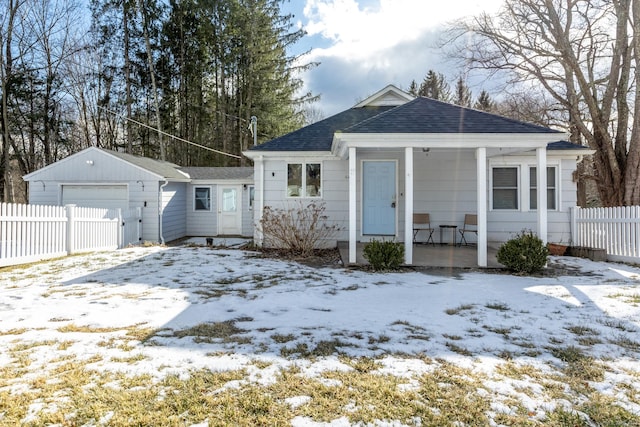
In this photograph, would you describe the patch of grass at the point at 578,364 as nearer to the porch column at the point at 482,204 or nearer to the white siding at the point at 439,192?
the porch column at the point at 482,204

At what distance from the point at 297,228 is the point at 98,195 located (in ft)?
25.9

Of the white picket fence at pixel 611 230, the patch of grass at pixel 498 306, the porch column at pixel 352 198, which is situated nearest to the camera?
the patch of grass at pixel 498 306

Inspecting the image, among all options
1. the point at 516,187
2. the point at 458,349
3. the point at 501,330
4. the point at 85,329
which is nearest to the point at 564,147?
the point at 516,187

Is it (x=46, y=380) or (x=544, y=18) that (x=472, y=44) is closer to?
(x=544, y=18)

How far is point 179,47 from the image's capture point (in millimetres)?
19688

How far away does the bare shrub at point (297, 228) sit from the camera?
863 centimetres

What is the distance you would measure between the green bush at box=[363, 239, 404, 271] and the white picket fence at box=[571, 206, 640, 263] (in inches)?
192

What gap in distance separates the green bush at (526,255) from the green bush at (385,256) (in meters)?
1.95

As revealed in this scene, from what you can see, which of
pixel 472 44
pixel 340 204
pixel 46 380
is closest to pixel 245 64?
pixel 472 44

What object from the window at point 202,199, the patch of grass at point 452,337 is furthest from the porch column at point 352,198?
the window at point 202,199

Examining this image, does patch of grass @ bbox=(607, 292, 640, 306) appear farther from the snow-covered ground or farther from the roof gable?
the roof gable

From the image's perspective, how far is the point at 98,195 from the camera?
40.2 feet

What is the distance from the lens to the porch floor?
6.81m

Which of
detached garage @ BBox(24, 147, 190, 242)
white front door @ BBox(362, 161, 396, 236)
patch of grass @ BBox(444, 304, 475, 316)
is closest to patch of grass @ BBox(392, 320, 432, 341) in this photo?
patch of grass @ BBox(444, 304, 475, 316)
